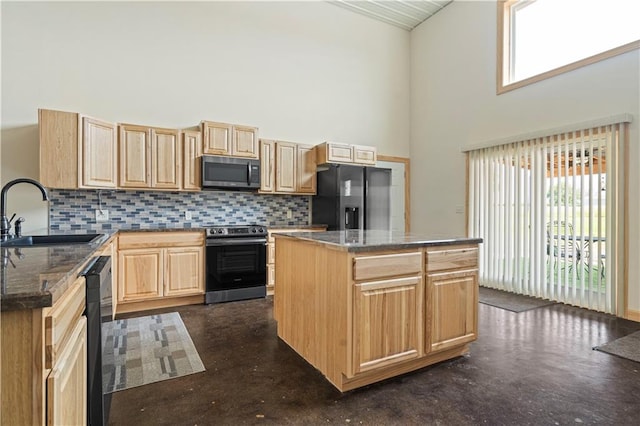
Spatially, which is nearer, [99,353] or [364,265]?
[99,353]

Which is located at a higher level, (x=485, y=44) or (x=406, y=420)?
(x=485, y=44)

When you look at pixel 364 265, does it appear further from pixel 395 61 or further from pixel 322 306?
pixel 395 61

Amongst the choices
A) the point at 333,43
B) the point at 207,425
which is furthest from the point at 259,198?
the point at 207,425

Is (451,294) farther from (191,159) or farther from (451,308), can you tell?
(191,159)

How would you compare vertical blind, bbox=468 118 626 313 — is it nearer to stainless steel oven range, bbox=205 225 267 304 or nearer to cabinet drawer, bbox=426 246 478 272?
cabinet drawer, bbox=426 246 478 272

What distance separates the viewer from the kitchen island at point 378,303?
1873 millimetres

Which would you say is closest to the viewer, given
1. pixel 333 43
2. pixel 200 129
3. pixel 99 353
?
pixel 99 353

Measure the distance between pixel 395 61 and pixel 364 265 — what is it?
5308 mm

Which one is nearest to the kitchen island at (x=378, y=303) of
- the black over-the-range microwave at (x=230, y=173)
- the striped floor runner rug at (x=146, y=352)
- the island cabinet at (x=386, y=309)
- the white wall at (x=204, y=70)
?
the island cabinet at (x=386, y=309)

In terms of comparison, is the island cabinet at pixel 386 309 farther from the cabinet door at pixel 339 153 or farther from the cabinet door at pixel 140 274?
the cabinet door at pixel 339 153

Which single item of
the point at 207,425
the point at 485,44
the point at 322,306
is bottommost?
the point at 207,425

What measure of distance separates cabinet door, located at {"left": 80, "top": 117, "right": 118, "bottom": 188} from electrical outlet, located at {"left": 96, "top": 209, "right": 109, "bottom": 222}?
485 millimetres

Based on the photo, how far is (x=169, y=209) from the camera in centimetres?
423

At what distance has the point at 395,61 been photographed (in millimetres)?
6020
